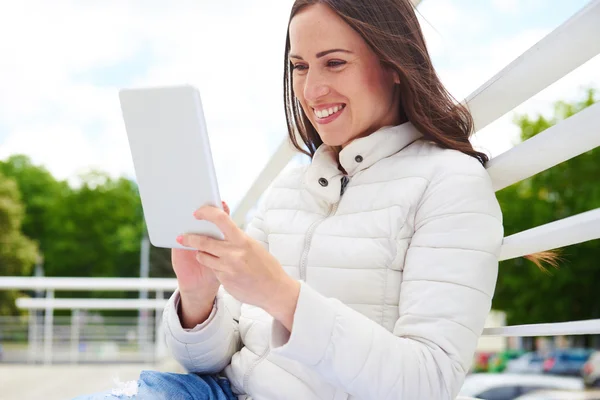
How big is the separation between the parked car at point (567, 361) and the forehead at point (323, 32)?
2102 centimetres

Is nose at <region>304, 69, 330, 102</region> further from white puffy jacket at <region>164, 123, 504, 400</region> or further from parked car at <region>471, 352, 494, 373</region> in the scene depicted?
parked car at <region>471, 352, 494, 373</region>

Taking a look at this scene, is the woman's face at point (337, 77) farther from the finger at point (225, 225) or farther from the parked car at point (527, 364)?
the parked car at point (527, 364)

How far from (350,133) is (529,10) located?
3316 cm

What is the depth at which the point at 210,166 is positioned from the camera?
0.83m

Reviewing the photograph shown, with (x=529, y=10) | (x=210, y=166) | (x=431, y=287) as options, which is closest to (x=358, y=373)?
(x=431, y=287)

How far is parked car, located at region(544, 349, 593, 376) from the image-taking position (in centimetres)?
2042

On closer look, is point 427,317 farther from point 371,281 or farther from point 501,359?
point 501,359

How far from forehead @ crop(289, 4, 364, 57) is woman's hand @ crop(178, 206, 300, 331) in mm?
388

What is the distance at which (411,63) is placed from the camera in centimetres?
111

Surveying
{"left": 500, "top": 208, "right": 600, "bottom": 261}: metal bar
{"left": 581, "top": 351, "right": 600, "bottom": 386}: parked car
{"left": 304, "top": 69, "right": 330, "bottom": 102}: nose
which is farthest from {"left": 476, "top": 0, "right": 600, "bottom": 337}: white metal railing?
{"left": 581, "top": 351, "right": 600, "bottom": 386}: parked car

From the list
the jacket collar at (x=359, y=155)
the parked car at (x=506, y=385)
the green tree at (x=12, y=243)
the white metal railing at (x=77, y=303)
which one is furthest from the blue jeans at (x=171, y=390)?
the green tree at (x=12, y=243)

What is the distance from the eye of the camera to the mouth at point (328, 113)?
114 cm

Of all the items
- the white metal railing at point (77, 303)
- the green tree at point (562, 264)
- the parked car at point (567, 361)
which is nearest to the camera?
the white metal railing at point (77, 303)

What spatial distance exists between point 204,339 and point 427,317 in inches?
15.1
